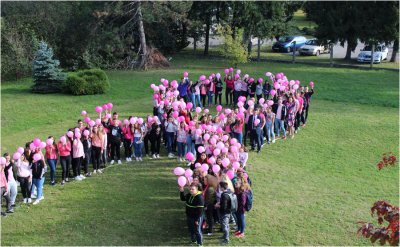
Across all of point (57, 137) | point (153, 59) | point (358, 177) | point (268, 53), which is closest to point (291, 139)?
point (358, 177)

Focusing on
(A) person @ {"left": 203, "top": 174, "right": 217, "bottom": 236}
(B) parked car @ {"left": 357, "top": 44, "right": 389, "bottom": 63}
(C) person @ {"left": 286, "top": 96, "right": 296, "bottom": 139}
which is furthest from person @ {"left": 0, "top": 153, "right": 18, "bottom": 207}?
(B) parked car @ {"left": 357, "top": 44, "right": 389, "bottom": 63}

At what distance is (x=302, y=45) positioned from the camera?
3925cm

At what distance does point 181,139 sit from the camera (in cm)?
1440

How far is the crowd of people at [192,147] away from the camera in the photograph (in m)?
9.92

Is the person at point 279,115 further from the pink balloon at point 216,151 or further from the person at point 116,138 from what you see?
the pink balloon at point 216,151

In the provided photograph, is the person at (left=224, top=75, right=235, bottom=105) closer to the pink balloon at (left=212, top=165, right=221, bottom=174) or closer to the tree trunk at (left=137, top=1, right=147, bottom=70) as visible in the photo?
the pink balloon at (left=212, top=165, right=221, bottom=174)

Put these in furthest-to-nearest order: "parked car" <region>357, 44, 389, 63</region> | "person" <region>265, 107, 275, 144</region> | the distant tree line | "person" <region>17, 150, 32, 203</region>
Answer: "parked car" <region>357, 44, 389, 63</region>
the distant tree line
"person" <region>265, 107, 275, 144</region>
"person" <region>17, 150, 32, 203</region>

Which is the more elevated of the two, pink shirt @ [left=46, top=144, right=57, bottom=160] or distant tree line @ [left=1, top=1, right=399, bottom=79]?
distant tree line @ [left=1, top=1, right=399, bottom=79]

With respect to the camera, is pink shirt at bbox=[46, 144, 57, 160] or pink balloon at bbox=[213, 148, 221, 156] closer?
pink balloon at bbox=[213, 148, 221, 156]

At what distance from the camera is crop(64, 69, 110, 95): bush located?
931 inches

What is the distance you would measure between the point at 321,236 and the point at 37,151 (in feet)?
22.6

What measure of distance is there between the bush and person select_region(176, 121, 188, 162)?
10.5 meters

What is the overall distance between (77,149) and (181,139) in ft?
10.4

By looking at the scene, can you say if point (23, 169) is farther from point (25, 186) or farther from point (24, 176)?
point (25, 186)
